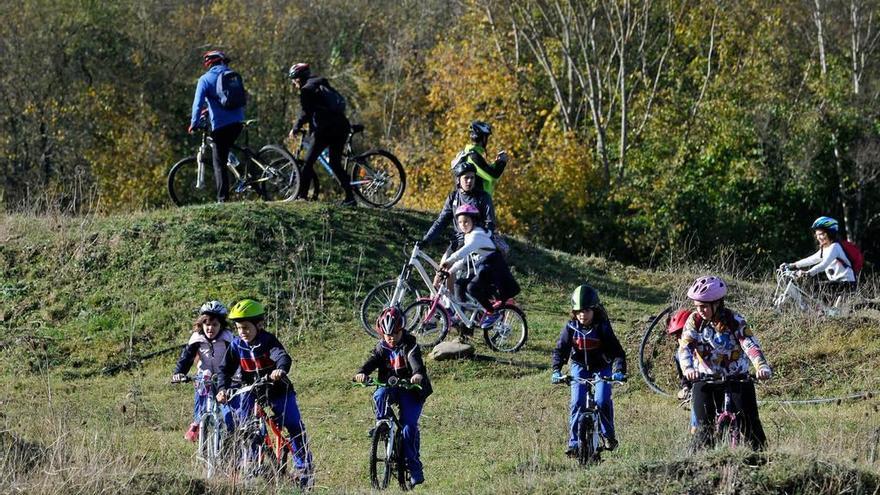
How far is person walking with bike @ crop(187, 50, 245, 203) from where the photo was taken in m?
17.7

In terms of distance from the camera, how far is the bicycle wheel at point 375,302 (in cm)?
1609

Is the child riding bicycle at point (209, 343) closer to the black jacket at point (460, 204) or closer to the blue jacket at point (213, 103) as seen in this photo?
the black jacket at point (460, 204)

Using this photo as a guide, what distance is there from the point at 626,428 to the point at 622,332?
4.31 m

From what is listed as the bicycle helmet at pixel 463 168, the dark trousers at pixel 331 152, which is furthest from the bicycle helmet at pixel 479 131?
the dark trousers at pixel 331 152

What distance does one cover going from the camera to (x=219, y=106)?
58.3 feet

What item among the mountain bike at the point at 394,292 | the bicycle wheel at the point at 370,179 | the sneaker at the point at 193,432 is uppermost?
the bicycle wheel at the point at 370,179

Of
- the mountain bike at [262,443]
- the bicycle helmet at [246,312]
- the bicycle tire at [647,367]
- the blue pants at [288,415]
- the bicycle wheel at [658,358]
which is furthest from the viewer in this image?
the bicycle wheel at [658,358]

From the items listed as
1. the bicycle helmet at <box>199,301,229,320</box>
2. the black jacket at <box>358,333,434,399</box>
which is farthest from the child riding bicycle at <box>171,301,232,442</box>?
the black jacket at <box>358,333,434,399</box>

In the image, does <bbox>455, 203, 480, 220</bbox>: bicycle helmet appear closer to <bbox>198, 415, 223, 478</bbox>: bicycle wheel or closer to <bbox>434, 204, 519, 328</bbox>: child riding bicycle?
<bbox>434, 204, 519, 328</bbox>: child riding bicycle

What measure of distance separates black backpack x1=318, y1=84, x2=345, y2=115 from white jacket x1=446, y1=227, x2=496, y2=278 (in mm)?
3258

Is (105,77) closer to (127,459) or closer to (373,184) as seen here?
(373,184)

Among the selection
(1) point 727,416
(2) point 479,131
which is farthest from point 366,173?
(1) point 727,416

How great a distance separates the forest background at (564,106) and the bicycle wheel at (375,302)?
18.0 metres

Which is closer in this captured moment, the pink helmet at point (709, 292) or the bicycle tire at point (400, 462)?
the pink helmet at point (709, 292)
